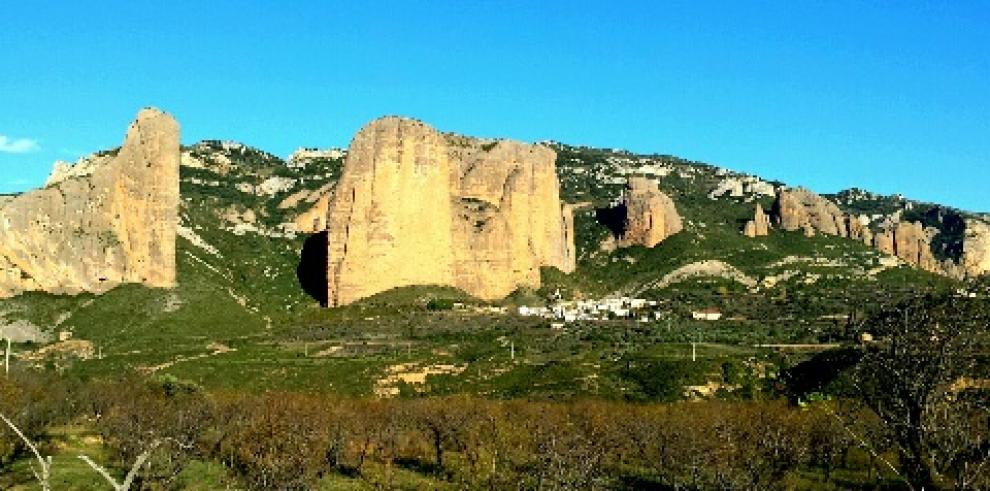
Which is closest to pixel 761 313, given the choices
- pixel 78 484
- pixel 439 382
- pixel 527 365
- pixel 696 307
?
pixel 696 307

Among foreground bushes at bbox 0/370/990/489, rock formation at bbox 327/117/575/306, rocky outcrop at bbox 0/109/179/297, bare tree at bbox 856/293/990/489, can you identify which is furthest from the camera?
rock formation at bbox 327/117/575/306

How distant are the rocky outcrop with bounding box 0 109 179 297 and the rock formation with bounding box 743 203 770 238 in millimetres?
114380

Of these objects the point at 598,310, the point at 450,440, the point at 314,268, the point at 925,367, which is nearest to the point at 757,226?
the point at 598,310

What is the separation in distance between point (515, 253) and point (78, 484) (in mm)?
116280

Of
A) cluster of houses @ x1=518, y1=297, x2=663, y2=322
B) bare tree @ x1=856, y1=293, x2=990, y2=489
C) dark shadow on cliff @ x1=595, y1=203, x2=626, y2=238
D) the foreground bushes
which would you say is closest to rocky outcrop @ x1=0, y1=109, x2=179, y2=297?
cluster of houses @ x1=518, y1=297, x2=663, y2=322

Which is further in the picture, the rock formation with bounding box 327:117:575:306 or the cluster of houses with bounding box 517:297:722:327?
the rock formation with bounding box 327:117:575:306

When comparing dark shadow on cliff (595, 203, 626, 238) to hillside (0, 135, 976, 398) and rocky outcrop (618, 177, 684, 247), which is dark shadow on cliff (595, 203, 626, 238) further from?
hillside (0, 135, 976, 398)

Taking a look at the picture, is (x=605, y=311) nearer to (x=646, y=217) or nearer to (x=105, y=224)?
(x=646, y=217)

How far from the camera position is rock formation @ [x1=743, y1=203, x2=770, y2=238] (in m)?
194

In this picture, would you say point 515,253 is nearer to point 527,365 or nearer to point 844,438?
point 527,365

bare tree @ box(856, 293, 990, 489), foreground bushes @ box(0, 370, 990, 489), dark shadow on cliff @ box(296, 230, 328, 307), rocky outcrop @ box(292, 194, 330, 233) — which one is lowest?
foreground bushes @ box(0, 370, 990, 489)

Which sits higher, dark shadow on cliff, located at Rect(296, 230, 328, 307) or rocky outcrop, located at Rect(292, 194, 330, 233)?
rocky outcrop, located at Rect(292, 194, 330, 233)

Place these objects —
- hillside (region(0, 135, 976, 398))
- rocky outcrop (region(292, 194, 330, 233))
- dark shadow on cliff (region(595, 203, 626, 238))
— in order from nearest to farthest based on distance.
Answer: hillside (region(0, 135, 976, 398)) → rocky outcrop (region(292, 194, 330, 233)) → dark shadow on cliff (region(595, 203, 626, 238))

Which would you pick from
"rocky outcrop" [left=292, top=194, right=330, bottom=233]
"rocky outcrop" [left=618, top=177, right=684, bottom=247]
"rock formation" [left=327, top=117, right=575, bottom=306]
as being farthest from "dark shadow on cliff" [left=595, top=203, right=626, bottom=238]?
"rocky outcrop" [left=292, top=194, right=330, bottom=233]
